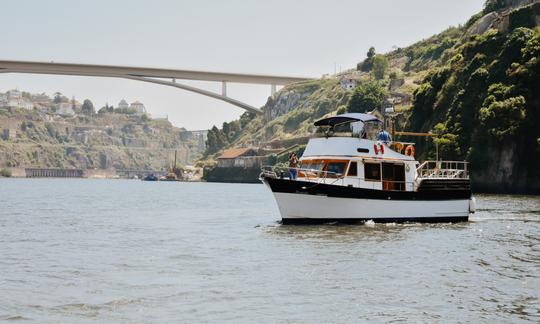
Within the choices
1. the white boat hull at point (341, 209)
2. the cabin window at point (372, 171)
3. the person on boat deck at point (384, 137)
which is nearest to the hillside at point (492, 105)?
the person on boat deck at point (384, 137)

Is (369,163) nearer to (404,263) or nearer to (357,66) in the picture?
(404,263)

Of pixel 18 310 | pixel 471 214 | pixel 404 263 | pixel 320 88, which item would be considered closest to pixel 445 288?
pixel 404 263

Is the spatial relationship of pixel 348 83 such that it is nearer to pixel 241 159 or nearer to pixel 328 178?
pixel 241 159

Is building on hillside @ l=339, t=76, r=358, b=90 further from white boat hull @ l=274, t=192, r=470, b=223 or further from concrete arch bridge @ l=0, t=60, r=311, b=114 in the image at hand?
white boat hull @ l=274, t=192, r=470, b=223

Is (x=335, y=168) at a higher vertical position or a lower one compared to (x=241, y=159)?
lower

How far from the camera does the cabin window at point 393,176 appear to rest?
3559 centimetres

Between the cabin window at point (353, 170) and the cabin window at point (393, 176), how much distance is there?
1.56m

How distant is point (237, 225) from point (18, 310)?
21.8 m

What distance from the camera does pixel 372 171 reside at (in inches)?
1388

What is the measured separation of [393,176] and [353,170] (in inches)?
91.8

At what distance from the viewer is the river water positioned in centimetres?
1587

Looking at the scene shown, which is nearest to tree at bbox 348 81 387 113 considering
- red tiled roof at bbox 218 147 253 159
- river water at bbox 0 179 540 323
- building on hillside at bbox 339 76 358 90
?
building on hillside at bbox 339 76 358 90

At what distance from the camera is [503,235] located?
3123 cm

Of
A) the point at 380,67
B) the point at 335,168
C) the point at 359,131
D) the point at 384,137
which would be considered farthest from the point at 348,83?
the point at 335,168
